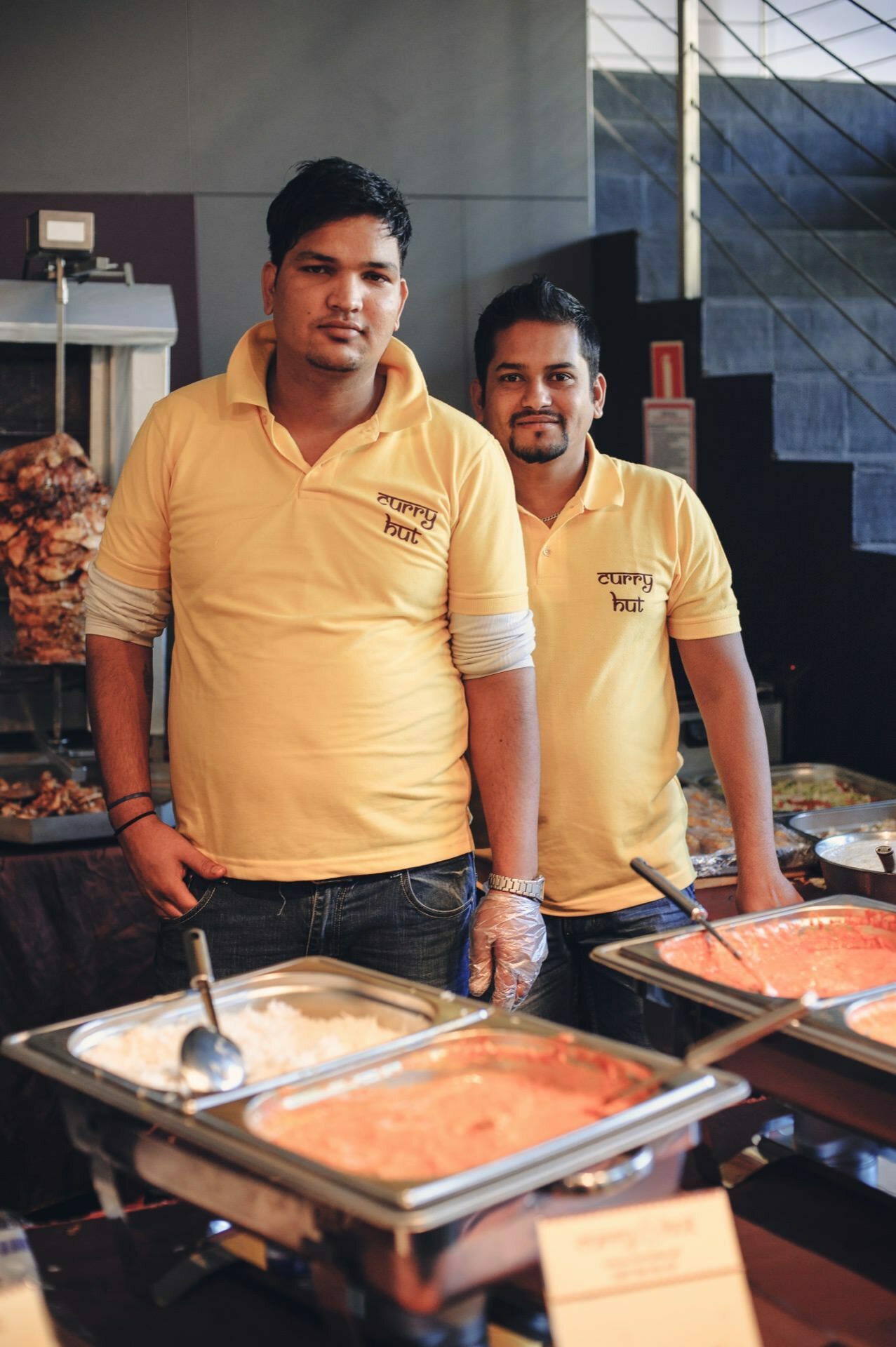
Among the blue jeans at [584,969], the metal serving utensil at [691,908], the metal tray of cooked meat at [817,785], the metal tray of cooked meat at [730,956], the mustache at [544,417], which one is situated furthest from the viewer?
the metal tray of cooked meat at [817,785]

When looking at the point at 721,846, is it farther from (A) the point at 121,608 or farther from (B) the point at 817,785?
(A) the point at 121,608

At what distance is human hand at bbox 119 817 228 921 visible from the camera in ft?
5.96

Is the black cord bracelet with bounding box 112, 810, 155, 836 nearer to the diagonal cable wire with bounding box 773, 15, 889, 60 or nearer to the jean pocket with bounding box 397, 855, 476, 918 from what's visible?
the jean pocket with bounding box 397, 855, 476, 918

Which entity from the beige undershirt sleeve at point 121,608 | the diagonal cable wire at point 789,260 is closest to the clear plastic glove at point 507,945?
the beige undershirt sleeve at point 121,608

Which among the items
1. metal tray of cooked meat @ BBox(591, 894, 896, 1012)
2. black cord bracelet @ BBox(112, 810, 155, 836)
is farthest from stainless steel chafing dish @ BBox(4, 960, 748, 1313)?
black cord bracelet @ BBox(112, 810, 155, 836)

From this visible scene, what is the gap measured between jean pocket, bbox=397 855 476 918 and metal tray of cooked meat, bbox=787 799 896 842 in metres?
1.19

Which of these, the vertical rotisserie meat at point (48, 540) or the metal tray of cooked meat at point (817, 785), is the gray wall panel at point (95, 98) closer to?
the vertical rotisserie meat at point (48, 540)

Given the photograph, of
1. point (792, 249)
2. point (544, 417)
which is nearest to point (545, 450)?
point (544, 417)

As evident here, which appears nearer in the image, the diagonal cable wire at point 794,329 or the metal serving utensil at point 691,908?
the metal serving utensil at point 691,908

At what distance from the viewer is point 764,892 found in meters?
2.07

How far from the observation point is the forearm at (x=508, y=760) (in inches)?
74.4

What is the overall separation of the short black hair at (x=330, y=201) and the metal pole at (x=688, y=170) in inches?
91.5

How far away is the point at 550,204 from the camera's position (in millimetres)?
4254

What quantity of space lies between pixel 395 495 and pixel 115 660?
0.47 meters
